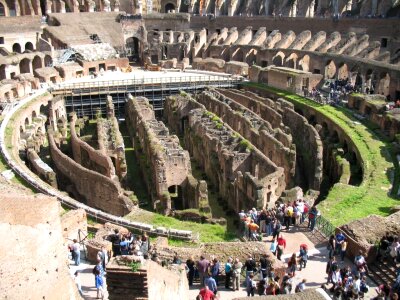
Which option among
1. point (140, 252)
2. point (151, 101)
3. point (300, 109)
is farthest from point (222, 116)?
point (140, 252)

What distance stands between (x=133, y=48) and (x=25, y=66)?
15.8 m

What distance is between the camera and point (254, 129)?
3155cm

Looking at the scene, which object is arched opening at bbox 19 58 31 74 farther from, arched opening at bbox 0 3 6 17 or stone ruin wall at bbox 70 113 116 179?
stone ruin wall at bbox 70 113 116 179

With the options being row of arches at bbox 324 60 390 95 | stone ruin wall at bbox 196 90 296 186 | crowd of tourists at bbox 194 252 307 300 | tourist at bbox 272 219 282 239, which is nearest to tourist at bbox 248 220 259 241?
tourist at bbox 272 219 282 239

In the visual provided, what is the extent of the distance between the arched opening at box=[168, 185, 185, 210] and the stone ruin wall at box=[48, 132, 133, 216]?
4.14 metres

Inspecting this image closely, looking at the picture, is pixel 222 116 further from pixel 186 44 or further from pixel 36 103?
pixel 186 44

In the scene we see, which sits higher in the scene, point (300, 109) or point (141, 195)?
point (300, 109)

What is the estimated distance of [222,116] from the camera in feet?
123

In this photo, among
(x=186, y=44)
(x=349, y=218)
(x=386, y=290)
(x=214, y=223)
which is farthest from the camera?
(x=186, y=44)

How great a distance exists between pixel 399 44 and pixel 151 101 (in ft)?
76.1

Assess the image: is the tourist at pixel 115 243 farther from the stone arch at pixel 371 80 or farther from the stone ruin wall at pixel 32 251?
the stone arch at pixel 371 80

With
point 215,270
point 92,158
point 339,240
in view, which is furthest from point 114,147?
point 339,240

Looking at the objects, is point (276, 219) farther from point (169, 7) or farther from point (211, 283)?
point (169, 7)

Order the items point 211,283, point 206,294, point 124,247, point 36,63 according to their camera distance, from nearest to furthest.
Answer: point 206,294 < point 211,283 < point 124,247 < point 36,63
